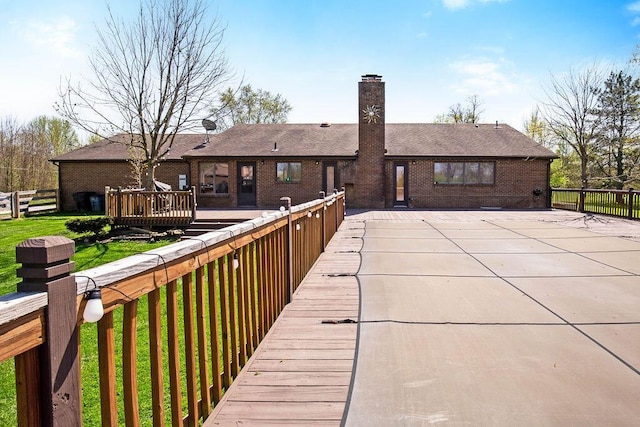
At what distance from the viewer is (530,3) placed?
13070mm

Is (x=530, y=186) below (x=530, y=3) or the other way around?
below

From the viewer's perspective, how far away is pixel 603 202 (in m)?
16.6

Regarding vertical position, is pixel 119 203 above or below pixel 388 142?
below

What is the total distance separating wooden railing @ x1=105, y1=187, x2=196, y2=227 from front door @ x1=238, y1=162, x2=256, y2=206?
24.4 ft

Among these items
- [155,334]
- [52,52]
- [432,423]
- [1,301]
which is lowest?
[432,423]

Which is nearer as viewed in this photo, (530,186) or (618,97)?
(530,186)

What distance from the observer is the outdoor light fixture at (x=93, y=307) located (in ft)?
4.26

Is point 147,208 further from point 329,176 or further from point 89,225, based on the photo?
point 329,176

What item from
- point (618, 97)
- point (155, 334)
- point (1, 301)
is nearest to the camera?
point (1, 301)

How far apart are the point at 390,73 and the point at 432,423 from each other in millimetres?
20570

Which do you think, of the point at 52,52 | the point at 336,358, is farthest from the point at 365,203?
the point at 336,358

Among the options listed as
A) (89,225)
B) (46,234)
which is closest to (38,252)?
(89,225)

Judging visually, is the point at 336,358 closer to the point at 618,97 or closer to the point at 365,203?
the point at 365,203

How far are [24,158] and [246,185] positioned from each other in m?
16.4
